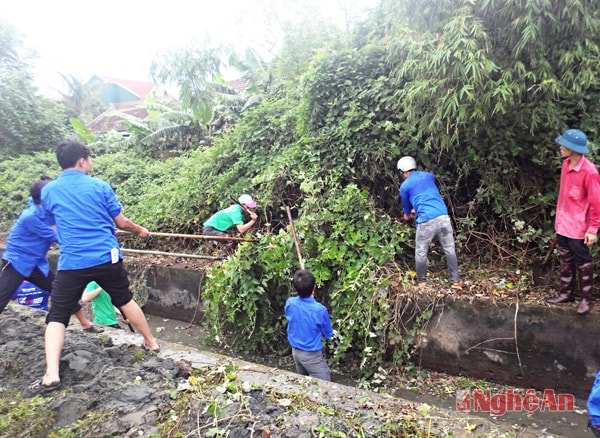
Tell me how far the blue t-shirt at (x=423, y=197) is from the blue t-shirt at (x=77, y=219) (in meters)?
3.33

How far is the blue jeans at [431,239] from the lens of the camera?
15.3 ft

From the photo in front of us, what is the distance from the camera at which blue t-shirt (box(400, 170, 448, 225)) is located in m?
4.66

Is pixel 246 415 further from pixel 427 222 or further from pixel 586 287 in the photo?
pixel 586 287

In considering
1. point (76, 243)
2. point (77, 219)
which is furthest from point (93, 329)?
point (77, 219)

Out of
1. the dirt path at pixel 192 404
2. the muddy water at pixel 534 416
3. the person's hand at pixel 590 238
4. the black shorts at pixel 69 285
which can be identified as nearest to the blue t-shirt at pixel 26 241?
the dirt path at pixel 192 404

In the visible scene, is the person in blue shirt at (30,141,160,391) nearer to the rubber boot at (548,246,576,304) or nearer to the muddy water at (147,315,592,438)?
the muddy water at (147,315,592,438)

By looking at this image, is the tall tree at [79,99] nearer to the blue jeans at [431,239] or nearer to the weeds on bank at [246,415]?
the blue jeans at [431,239]

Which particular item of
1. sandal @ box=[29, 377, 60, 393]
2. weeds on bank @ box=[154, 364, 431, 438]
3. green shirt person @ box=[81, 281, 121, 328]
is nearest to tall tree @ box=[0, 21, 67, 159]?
green shirt person @ box=[81, 281, 121, 328]

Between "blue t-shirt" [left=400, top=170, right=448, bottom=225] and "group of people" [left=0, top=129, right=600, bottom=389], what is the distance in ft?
0.04

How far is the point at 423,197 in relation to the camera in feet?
15.5

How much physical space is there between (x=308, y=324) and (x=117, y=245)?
1.91m

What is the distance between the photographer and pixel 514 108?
4.18 m

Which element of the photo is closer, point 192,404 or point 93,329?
point 192,404

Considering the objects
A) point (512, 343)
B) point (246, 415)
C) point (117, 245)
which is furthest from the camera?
point (512, 343)
